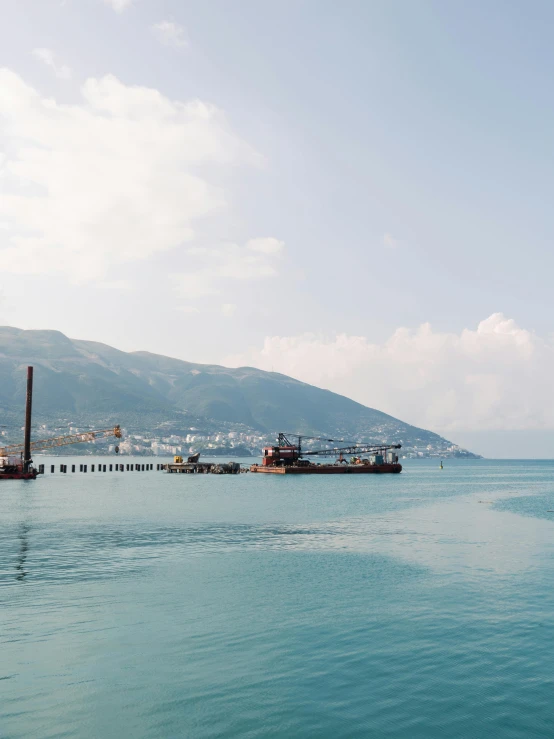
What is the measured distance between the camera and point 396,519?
7181 cm

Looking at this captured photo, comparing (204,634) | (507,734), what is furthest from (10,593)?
(507,734)

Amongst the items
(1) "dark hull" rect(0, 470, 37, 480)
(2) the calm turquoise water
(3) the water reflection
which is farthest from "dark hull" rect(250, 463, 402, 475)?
(2) the calm turquoise water

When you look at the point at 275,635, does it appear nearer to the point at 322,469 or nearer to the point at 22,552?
the point at 22,552

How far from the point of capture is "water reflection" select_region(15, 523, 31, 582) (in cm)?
3772

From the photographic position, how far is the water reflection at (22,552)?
37719 millimetres

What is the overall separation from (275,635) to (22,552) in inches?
1110

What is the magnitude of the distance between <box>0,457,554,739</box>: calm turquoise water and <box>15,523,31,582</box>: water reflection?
7.2 inches

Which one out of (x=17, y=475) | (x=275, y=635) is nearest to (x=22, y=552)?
(x=275, y=635)

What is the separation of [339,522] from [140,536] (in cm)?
2399

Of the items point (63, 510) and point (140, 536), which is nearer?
point (140, 536)

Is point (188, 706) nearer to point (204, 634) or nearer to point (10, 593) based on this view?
point (204, 634)

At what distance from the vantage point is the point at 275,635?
2603cm

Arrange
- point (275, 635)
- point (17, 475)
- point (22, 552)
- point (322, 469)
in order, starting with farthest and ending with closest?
point (322, 469) < point (17, 475) < point (22, 552) < point (275, 635)

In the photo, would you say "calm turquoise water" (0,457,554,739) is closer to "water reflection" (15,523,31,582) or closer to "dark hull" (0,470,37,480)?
"water reflection" (15,523,31,582)
